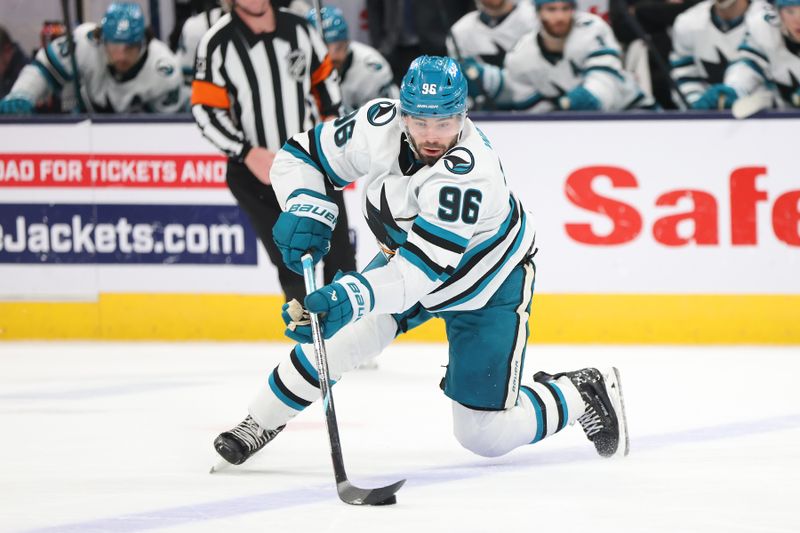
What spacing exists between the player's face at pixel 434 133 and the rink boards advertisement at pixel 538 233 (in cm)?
260

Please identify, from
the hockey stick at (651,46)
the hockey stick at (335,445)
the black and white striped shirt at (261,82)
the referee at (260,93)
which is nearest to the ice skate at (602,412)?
the hockey stick at (335,445)

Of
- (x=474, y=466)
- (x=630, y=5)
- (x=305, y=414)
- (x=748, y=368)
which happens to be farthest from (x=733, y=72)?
(x=474, y=466)

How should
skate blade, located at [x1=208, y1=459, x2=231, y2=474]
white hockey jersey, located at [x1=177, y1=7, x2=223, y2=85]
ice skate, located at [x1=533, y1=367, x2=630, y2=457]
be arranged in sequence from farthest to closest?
1. white hockey jersey, located at [x1=177, y1=7, x2=223, y2=85]
2. ice skate, located at [x1=533, y1=367, x2=630, y2=457]
3. skate blade, located at [x1=208, y1=459, x2=231, y2=474]

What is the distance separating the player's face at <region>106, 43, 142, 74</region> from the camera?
632 cm

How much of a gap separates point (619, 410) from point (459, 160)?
3.00 feet

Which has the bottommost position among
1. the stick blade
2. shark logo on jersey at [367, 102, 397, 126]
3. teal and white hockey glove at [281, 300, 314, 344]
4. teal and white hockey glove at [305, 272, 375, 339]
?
the stick blade

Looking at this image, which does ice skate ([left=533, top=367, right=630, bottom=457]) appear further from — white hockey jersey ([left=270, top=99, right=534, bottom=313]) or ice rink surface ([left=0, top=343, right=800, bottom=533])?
white hockey jersey ([left=270, top=99, right=534, bottom=313])

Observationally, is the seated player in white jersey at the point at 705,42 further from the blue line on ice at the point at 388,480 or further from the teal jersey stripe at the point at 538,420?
the teal jersey stripe at the point at 538,420

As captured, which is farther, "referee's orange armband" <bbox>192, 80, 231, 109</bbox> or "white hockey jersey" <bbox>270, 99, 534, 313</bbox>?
"referee's orange armband" <bbox>192, 80, 231, 109</bbox>

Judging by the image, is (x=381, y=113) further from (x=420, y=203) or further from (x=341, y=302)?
(x=341, y=302)

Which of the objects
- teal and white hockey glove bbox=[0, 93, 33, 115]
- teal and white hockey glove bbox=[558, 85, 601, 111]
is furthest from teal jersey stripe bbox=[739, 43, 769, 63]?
teal and white hockey glove bbox=[0, 93, 33, 115]

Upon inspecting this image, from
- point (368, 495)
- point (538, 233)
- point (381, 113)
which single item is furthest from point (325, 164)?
point (538, 233)

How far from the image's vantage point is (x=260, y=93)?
5.10m

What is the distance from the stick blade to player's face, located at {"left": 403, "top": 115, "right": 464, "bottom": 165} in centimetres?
73
